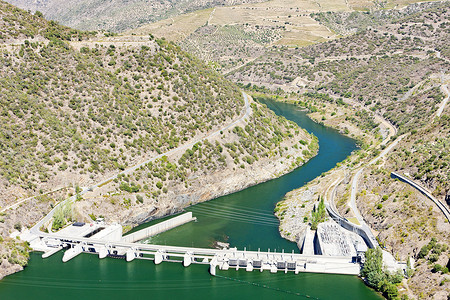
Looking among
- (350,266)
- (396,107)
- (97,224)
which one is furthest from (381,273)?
(396,107)

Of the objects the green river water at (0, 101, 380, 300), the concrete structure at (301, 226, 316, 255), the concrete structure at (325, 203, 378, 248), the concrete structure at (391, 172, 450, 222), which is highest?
the concrete structure at (391, 172, 450, 222)

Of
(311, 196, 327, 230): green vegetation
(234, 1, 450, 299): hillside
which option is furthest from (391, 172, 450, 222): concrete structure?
(311, 196, 327, 230): green vegetation

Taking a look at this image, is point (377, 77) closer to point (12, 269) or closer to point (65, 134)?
point (65, 134)

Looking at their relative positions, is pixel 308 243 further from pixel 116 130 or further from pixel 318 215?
pixel 116 130

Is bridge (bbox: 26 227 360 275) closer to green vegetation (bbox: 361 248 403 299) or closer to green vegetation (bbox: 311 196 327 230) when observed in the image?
green vegetation (bbox: 361 248 403 299)

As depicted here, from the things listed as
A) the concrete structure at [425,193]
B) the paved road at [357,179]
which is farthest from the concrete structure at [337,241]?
the concrete structure at [425,193]

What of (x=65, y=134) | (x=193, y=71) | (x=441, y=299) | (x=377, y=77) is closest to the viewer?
(x=441, y=299)
